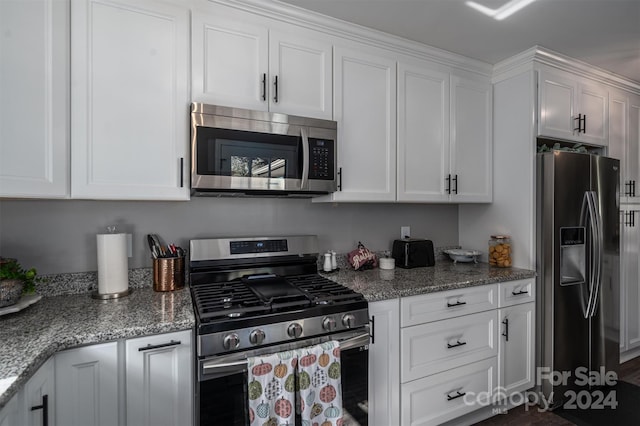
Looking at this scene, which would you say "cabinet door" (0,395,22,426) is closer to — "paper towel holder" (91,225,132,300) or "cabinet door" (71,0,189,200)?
"paper towel holder" (91,225,132,300)

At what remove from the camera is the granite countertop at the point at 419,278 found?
171 centimetres

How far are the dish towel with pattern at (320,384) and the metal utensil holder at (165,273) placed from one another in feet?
2.49

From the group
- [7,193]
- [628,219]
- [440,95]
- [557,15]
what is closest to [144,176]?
[7,193]

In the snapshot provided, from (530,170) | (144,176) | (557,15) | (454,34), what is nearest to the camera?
(144,176)

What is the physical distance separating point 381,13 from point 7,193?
6.36ft

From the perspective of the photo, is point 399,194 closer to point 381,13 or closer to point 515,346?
point 381,13

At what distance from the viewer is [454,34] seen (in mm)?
2031

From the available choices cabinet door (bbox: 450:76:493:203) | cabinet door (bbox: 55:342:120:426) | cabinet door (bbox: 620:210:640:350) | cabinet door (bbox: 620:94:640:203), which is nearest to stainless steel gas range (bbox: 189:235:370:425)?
cabinet door (bbox: 55:342:120:426)

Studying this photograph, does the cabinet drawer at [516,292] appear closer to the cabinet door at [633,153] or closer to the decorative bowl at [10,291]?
the cabinet door at [633,153]

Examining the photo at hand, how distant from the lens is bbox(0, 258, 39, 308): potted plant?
1.23 metres

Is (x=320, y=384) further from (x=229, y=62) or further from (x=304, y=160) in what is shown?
(x=229, y=62)

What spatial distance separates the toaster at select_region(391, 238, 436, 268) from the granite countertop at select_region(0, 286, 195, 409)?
143 centimetres

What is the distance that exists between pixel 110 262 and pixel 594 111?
3.48 metres

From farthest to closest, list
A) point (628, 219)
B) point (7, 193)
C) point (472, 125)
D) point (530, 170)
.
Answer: point (628, 219), point (472, 125), point (530, 170), point (7, 193)
